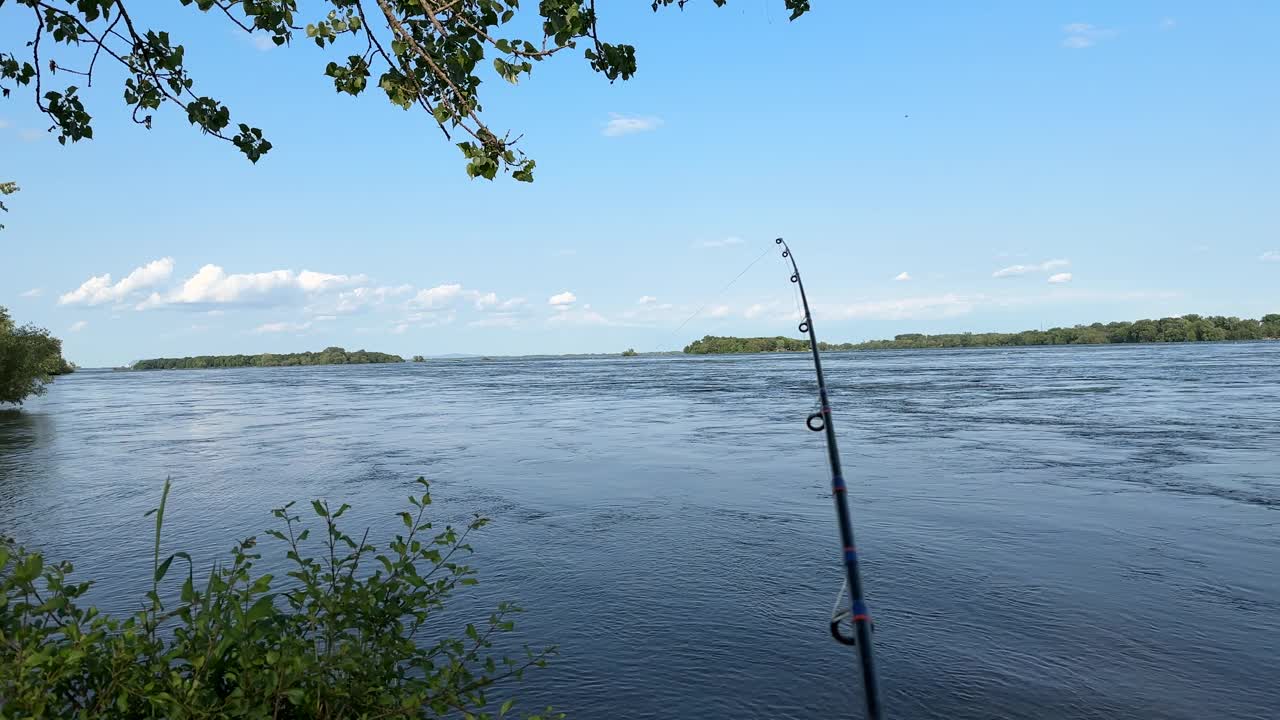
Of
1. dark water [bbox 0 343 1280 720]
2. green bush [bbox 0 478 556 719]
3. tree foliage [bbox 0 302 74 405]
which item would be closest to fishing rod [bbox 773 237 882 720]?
green bush [bbox 0 478 556 719]

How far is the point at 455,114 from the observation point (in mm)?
5422

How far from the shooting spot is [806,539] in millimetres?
11125

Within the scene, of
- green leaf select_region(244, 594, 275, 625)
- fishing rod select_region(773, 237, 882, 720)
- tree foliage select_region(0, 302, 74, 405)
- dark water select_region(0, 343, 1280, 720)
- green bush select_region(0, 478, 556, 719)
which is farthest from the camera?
tree foliage select_region(0, 302, 74, 405)

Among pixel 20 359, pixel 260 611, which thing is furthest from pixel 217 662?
pixel 20 359

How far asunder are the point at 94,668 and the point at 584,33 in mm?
4542

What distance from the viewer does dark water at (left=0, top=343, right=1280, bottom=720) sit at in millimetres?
6750

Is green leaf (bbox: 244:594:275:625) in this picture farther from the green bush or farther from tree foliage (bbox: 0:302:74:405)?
tree foliage (bbox: 0:302:74:405)

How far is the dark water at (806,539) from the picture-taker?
6.75 metres

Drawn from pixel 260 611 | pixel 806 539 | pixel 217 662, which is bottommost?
pixel 806 539

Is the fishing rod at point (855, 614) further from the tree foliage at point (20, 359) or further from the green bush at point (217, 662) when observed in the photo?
the tree foliage at point (20, 359)

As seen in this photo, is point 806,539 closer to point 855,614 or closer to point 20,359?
point 855,614

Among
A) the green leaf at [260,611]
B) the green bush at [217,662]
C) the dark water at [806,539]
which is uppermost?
the green leaf at [260,611]

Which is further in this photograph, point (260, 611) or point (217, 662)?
point (217, 662)

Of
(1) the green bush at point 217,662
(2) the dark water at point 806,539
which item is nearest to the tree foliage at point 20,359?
(2) the dark water at point 806,539
